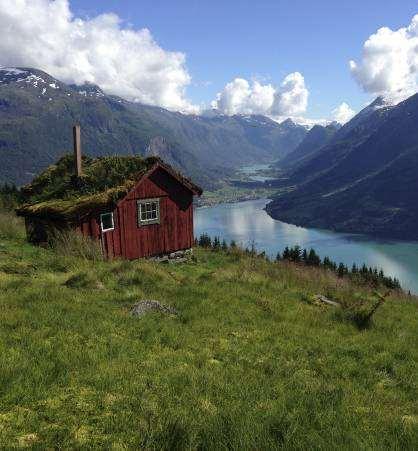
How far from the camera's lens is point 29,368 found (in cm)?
744

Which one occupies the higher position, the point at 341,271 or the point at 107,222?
the point at 107,222

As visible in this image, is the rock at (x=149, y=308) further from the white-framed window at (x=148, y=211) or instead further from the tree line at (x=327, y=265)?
the white-framed window at (x=148, y=211)

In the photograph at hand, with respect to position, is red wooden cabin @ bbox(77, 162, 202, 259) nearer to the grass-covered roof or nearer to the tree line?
the grass-covered roof

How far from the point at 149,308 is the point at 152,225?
1791 centimetres

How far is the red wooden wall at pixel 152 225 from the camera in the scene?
2767 cm

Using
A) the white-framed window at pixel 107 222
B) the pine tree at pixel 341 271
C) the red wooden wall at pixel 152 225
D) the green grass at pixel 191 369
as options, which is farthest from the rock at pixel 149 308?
the pine tree at pixel 341 271

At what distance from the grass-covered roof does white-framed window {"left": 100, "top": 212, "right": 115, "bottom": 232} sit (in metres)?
0.63

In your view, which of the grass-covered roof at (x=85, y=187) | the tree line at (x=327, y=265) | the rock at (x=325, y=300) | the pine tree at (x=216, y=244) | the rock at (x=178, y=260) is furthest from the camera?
the pine tree at (x=216, y=244)

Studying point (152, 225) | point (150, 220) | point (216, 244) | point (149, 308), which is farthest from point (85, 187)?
point (216, 244)

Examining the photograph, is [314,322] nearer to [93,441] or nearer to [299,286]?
[299,286]

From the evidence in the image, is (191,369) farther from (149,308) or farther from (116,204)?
(116,204)

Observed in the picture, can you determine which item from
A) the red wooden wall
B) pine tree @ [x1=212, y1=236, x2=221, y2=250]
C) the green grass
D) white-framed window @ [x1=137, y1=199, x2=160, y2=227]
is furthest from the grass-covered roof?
pine tree @ [x1=212, y1=236, x2=221, y2=250]

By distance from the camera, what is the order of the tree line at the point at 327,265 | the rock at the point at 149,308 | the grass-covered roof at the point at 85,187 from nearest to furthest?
the rock at the point at 149,308
the grass-covered roof at the point at 85,187
the tree line at the point at 327,265

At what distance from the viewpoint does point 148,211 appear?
29.9 meters
